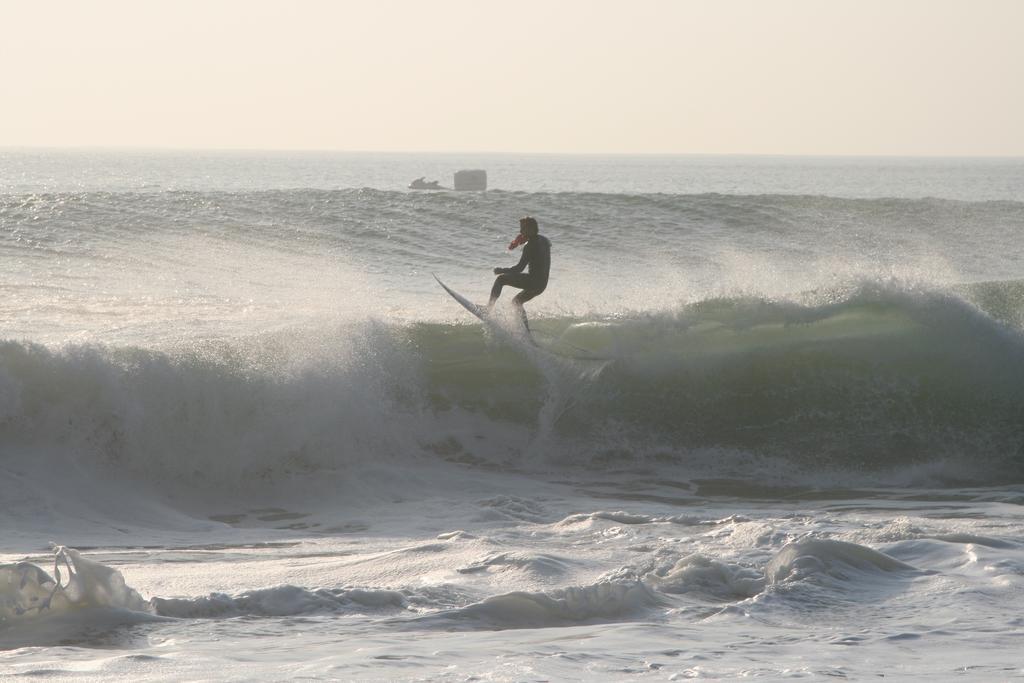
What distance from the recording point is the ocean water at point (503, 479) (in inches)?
215

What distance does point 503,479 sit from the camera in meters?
10.7

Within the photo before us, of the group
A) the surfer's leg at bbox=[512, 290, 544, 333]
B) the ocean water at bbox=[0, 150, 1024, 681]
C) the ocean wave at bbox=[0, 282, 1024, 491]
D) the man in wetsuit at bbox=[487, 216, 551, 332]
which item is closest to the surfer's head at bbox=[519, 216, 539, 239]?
the man in wetsuit at bbox=[487, 216, 551, 332]

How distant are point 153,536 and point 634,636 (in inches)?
162

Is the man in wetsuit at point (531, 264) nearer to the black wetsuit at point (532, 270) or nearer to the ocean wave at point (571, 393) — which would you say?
the black wetsuit at point (532, 270)

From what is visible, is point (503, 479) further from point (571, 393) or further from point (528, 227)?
point (528, 227)

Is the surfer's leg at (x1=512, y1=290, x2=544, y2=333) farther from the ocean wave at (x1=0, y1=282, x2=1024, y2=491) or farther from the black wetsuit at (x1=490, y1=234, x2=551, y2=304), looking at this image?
the ocean wave at (x1=0, y1=282, x2=1024, y2=491)

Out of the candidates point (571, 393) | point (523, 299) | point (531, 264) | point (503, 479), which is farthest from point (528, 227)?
point (503, 479)

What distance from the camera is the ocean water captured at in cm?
545

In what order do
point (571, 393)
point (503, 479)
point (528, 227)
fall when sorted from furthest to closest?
point (571, 393) < point (528, 227) < point (503, 479)

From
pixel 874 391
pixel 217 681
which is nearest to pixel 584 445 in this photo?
pixel 874 391

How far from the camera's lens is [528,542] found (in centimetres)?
767

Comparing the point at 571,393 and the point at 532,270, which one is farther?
the point at 571,393

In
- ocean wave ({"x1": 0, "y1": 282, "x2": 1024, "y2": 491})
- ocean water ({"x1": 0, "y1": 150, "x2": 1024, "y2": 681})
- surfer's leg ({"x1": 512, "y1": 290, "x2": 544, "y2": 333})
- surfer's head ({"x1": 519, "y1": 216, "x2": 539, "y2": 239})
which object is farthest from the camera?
surfer's leg ({"x1": 512, "y1": 290, "x2": 544, "y2": 333})

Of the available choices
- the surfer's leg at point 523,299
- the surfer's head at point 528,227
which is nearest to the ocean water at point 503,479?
the surfer's leg at point 523,299
